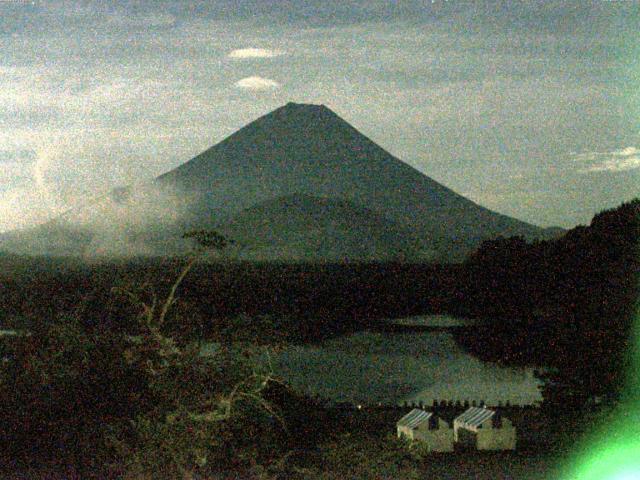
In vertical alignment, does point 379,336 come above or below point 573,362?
below

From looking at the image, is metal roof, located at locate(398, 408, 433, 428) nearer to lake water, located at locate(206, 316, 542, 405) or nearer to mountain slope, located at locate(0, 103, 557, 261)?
lake water, located at locate(206, 316, 542, 405)

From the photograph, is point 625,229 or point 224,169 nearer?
point 625,229

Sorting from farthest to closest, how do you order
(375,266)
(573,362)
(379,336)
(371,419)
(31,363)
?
(375,266), (379,336), (371,419), (573,362), (31,363)

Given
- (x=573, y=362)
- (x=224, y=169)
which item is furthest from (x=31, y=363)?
(x=224, y=169)

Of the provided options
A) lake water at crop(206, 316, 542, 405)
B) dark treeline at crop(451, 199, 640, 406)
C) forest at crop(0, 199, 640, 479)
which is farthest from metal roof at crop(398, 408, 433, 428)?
lake water at crop(206, 316, 542, 405)

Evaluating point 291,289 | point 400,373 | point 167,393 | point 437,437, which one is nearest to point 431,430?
point 437,437

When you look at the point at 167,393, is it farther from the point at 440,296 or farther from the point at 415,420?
the point at 440,296

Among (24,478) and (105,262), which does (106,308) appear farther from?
(105,262)
